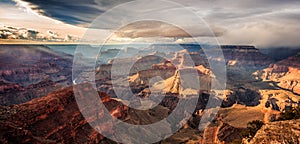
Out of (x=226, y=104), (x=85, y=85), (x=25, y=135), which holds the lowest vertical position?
(x=226, y=104)

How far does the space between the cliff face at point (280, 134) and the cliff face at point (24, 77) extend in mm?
93894

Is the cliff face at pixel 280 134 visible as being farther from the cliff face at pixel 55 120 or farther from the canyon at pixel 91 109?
the cliff face at pixel 55 120

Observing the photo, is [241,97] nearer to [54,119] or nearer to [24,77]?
[24,77]

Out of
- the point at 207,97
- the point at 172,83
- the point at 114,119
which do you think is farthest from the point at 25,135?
the point at 172,83

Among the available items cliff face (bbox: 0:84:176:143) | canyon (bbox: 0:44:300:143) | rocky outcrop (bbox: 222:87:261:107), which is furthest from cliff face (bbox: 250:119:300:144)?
rocky outcrop (bbox: 222:87:261:107)

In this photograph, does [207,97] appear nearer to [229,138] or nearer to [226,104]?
[226,104]

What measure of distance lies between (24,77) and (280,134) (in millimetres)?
144781

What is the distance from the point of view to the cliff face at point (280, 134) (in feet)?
55.9

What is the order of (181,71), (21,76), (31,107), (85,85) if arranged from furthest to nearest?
(181,71) < (21,76) < (85,85) < (31,107)

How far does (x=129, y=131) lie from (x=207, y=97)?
6612 centimetres

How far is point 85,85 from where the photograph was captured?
201ft

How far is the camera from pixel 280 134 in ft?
57.8

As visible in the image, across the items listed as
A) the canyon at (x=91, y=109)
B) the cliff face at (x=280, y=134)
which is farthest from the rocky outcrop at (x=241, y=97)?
the cliff face at (x=280, y=134)

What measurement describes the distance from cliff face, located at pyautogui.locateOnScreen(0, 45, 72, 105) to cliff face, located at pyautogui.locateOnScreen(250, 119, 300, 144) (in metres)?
93.9
